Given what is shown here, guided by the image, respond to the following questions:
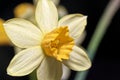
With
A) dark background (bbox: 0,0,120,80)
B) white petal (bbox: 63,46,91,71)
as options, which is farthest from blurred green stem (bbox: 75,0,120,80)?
dark background (bbox: 0,0,120,80)

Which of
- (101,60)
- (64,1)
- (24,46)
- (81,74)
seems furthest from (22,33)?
(101,60)

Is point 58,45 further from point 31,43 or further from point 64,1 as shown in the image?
point 64,1

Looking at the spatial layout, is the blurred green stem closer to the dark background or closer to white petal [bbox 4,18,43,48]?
white petal [bbox 4,18,43,48]

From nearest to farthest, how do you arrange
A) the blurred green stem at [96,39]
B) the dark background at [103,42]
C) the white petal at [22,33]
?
→ the white petal at [22,33] → the blurred green stem at [96,39] → the dark background at [103,42]

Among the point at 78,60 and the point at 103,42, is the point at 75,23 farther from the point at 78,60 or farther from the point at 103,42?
the point at 103,42

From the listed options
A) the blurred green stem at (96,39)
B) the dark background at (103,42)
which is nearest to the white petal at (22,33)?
the blurred green stem at (96,39)

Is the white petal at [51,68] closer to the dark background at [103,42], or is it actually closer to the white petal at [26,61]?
the white petal at [26,61]
